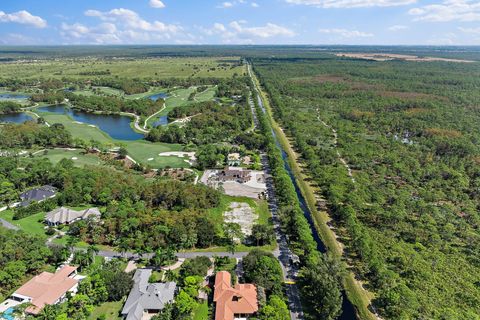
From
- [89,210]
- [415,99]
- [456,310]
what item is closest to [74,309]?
[89,210]

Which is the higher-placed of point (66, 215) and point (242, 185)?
point (66, 215)

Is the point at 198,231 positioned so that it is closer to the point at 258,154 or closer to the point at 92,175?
the point at 92,175

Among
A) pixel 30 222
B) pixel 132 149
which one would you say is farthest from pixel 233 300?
pixel 132 149

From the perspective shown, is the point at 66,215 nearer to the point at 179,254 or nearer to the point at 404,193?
the point at 179,254

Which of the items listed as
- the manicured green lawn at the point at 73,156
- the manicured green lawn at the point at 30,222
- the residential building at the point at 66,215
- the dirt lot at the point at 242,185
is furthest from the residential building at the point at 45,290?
the manicured green lawn at the point at 73,156

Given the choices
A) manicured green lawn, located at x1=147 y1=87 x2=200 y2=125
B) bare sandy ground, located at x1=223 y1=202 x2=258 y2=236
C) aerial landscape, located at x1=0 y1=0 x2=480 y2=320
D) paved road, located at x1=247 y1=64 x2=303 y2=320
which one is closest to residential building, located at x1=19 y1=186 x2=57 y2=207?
aerial landscape, located at x1=0 y1=0 x2=480 y2=320

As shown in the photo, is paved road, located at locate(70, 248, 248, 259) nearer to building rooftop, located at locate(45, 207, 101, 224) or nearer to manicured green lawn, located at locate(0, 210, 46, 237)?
building rooftop, located at locate(45, 207, 101, 224)
